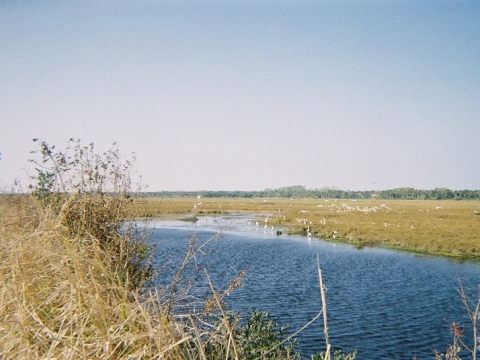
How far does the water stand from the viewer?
13195 millimetres

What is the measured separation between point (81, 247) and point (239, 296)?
1452 centimetres

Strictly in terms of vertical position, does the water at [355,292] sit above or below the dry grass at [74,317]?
below

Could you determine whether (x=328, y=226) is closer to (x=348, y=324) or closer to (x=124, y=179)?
(x=348, y=324)

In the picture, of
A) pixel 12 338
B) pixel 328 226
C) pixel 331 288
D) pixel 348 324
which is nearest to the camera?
pixel 12 338

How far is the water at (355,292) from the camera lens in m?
13.2

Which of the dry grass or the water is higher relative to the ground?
the dry grass

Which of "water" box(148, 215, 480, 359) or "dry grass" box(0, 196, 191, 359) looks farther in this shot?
"water" box(148, 215, 480, 359)

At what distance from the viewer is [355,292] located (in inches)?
738

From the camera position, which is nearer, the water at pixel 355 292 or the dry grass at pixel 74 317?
the dry grass at pixel 74 317

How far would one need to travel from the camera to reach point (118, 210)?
6641 millimetres

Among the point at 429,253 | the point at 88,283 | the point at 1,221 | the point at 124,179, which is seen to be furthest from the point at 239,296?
the point at 429,253

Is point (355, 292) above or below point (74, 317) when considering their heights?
below

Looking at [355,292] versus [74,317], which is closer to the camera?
[74,317]

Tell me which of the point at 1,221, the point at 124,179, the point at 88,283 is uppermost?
the point at 124,179
